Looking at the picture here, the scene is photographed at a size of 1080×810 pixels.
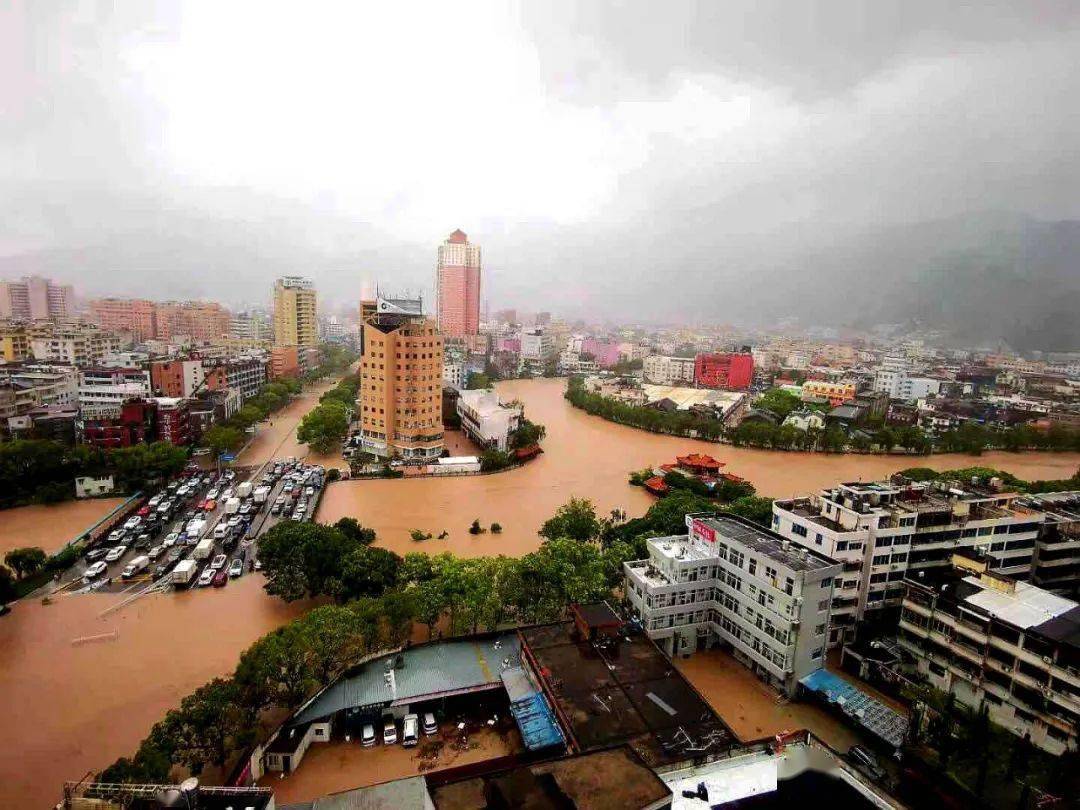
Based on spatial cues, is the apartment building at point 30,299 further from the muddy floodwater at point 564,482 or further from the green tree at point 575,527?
the green tree at point 575,527

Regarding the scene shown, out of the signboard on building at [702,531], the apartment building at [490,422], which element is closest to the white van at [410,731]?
the signboard on building at [702,531]

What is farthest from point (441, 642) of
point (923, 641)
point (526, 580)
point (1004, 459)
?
point (1004, 459)

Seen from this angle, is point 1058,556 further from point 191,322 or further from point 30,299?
point 30,299

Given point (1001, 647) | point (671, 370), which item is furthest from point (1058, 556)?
point (671, 370)

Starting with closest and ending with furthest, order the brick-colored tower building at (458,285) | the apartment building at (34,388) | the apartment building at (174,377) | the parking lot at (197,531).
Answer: the parking lot at (197,531) < the apartment building at (34,388) < the apartment building at (174,377) < the brick-colored tower building at (458,285)

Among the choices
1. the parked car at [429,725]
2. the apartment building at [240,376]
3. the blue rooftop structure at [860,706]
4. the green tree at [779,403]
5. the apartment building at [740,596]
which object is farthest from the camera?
the green tree at [779,403]

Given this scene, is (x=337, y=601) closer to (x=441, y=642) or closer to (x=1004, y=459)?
(x=441, y=642)

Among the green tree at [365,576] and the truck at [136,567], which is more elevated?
the green tree at [365,576]

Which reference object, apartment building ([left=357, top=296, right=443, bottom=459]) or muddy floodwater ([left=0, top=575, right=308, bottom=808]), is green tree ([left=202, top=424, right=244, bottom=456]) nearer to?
apartment building ([left=357, top=296, right=443, bottom=459])

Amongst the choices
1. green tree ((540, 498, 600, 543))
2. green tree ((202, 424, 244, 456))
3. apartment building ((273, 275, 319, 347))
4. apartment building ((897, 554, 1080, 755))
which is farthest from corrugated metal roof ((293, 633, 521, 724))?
apartment building ((273, 275, 319, 347))

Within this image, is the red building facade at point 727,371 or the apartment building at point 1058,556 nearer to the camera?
the apartment building at point 1058,556
